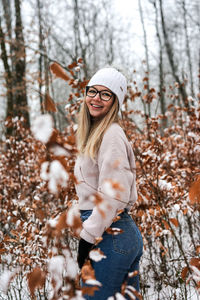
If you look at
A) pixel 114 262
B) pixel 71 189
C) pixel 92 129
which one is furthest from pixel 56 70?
pixel 71 189

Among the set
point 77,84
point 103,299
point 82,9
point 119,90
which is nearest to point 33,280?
point 103,299

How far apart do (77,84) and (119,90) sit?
1288 mm

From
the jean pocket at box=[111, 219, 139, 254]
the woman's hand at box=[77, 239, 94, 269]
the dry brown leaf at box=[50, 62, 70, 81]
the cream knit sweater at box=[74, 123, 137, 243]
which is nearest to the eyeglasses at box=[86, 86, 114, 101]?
the cream knit sweater at box=[74, 123, 137, 243]

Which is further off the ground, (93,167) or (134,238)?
(93,167)

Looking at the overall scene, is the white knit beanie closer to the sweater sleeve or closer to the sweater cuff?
the sweater sleeve

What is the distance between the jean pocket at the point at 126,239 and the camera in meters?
1.45

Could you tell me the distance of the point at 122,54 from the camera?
20297 mm

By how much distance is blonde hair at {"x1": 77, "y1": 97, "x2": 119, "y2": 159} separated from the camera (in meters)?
1.61

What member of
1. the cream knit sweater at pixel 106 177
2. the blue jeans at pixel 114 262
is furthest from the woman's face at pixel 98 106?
the blue jeans at pixel 114 262

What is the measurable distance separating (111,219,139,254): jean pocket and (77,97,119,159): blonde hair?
17.3 inches

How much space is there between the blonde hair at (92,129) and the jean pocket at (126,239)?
0.44 metres

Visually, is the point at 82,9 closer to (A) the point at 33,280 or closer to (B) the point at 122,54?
(B) the point at 122,54

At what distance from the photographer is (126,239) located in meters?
1.48

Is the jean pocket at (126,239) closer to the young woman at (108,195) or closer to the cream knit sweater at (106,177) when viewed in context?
the young woman at (108,195)
